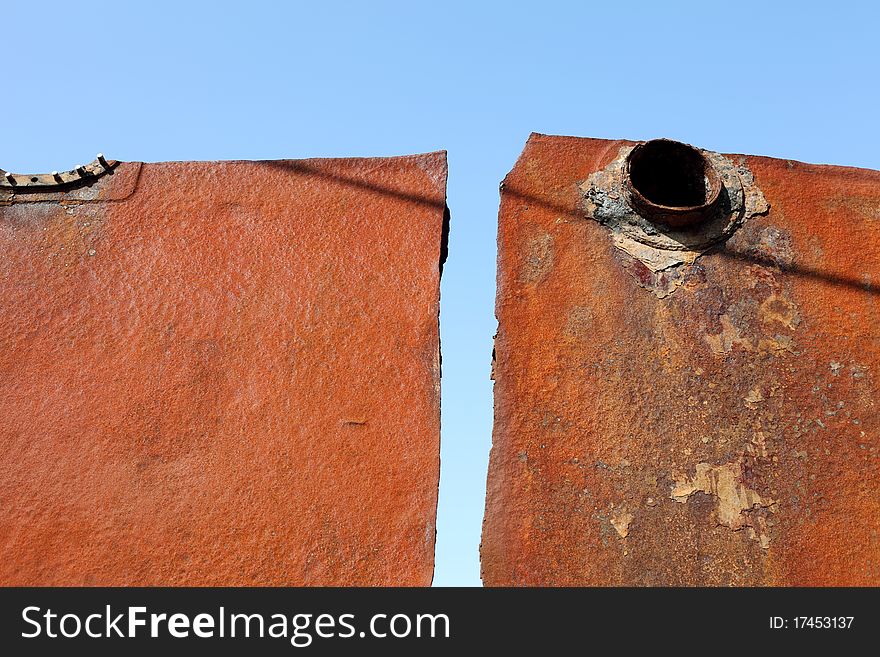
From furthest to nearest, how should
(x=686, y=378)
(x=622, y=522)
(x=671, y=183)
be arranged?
(x=671, y=183), (x=686, y=378), (x=622, y=522)

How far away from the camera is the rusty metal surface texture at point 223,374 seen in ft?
7.43

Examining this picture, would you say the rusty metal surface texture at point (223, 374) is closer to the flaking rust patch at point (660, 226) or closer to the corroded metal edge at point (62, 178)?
the corroded metal edge at point (62, 178)

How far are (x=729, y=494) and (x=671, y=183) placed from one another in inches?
42.6

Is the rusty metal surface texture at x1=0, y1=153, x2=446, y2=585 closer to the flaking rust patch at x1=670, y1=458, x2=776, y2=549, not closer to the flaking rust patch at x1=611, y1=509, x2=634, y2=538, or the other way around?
the flaking rust patch at x1=611, y1=509, x2=634, y2=538

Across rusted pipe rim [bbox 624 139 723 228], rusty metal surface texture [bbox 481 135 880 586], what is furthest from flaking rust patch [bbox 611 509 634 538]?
rusted pipe rim [bbox 624 139 723 228]

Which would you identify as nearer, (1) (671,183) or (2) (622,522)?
(2) (622,522)

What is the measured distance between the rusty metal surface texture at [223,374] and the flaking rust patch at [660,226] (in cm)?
52

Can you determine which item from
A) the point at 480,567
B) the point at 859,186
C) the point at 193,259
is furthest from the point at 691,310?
the point at 193,259

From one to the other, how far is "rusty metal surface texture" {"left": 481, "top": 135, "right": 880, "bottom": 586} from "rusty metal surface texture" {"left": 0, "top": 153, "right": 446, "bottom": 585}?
27 centimetres

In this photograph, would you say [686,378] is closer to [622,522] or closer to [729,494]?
[729,494]

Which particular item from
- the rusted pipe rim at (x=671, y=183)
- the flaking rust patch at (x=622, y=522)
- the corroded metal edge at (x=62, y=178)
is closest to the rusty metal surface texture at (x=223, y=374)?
the corroded metal edge at (x=62, y=178)

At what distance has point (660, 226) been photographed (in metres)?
2.61

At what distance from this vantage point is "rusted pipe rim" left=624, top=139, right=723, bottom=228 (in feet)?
8.44

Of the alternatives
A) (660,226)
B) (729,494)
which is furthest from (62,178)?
(729,494)
